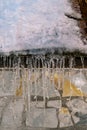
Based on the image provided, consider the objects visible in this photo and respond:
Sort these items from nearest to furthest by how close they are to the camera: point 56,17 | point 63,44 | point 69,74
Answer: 1. point 63,44
2. point 56,17
3. point 69,74

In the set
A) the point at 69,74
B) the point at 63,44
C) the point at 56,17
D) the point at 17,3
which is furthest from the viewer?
the point at 69,74

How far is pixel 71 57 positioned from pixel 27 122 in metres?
0.94

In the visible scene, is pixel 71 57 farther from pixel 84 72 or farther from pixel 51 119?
pixel 51 119

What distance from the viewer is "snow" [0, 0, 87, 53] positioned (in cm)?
212

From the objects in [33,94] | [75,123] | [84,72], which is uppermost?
[84,72]

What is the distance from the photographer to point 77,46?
2111 millimetres

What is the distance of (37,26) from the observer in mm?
2211

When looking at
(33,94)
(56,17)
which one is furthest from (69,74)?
(56,17)

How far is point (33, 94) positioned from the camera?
2863mm

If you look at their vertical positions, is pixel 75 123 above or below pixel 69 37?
below

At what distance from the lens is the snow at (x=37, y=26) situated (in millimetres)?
2117

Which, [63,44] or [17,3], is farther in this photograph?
[17,3]

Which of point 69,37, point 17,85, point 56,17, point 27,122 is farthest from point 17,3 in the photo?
point 27,122

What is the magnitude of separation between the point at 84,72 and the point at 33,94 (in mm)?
406
